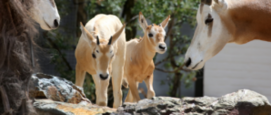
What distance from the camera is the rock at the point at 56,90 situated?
10.6ft

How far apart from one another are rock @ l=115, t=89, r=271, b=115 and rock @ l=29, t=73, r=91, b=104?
807 mm

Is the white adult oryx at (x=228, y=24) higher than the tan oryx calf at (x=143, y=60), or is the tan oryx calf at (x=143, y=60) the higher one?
the white adult oryx at (x=228, y=24)

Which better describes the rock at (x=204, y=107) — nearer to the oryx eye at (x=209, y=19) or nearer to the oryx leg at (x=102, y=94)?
the oryx eye at (x=209, y=19)

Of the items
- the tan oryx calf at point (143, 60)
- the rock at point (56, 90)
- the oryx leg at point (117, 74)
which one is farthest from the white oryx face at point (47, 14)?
the tan oryx calf at point (143, 60)

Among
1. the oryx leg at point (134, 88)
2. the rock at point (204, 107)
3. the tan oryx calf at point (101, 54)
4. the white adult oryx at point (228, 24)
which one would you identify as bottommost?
the oryx leg at point (134, 88)

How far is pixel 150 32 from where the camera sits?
5320 mm

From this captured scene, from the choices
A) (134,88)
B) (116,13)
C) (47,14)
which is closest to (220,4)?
(47,14)

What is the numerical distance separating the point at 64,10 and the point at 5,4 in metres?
6.36

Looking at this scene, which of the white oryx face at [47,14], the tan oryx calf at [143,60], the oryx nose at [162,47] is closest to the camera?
the white oryx face at [47,14]

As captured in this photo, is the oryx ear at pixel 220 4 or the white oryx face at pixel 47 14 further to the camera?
the oryx ear at pixel 220 4

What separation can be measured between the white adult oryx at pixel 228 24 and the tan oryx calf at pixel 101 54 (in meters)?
1.80

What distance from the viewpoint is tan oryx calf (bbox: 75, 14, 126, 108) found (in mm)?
4133

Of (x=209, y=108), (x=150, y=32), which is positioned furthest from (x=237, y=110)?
(x=150, y=32)

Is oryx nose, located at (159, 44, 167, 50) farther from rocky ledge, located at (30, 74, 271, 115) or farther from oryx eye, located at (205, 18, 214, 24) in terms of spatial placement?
oryx eye, located at (205, 18, 214, 24)
